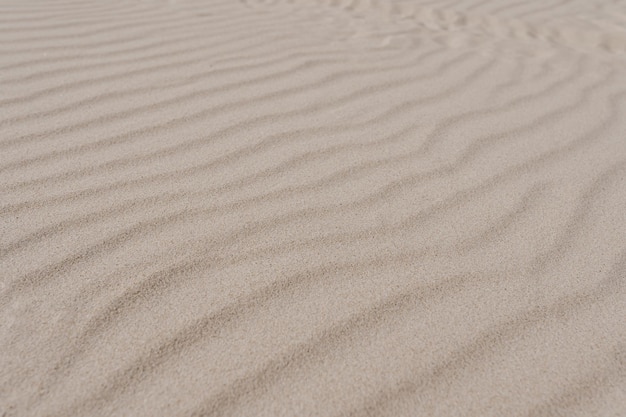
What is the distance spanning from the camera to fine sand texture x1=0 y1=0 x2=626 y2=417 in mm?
1251

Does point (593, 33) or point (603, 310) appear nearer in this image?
point (603, 310)

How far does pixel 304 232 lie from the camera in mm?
1671

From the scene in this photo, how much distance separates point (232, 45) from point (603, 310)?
2.18m

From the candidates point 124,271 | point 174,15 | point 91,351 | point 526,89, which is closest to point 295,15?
point 174,15

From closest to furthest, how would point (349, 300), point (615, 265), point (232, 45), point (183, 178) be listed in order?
1. point (349, 300)
2. point (615, 265)
3. point (183, 178)
4. point (232, 45)

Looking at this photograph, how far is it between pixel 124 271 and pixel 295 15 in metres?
2.56

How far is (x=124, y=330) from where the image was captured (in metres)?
1.33

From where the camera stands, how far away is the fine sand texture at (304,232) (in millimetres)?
1251

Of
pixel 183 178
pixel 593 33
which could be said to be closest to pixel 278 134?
pixel 183 178

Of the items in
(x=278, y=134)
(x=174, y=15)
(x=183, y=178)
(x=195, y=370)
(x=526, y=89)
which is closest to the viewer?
(x=195, y=370)

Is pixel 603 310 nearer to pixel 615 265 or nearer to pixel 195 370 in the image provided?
pixel 615 265

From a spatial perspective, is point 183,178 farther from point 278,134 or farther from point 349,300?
point 349,300

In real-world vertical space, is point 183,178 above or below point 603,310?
above

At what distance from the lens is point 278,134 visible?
2176mm
